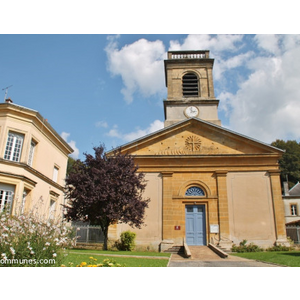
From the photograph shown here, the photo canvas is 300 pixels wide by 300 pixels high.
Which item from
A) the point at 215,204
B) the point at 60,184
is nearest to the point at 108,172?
the point at 60,184

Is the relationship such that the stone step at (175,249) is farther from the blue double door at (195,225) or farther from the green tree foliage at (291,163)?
the green tree foliage at (291,163)

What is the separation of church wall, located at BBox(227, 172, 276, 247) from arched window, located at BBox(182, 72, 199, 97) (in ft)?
31.0

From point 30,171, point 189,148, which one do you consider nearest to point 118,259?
point 30,171

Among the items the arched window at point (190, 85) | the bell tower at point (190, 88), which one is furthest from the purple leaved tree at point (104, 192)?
the arched window at point (190, 85)

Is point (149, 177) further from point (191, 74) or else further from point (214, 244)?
point (191, 74)

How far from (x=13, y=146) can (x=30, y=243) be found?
9.14 meters

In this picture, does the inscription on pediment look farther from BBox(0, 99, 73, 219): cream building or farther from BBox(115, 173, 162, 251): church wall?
BBox(0, 99, 73, 219): cream building

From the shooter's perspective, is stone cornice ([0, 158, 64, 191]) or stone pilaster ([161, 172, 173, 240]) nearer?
stone cornice ([0, 158, 64, 191])

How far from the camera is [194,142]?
19.5 meters

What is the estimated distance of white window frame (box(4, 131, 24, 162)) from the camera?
46.5ft

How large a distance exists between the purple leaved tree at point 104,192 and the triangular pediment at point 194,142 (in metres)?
4.02

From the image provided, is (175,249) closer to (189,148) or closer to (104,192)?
(104,192)

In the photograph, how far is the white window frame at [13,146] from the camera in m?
14.2

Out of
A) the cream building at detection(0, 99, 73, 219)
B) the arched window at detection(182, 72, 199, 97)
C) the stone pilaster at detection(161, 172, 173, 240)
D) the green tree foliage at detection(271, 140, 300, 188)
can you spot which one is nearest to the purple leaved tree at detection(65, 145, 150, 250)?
the cream building at detection(0, 99, 73, 219)
